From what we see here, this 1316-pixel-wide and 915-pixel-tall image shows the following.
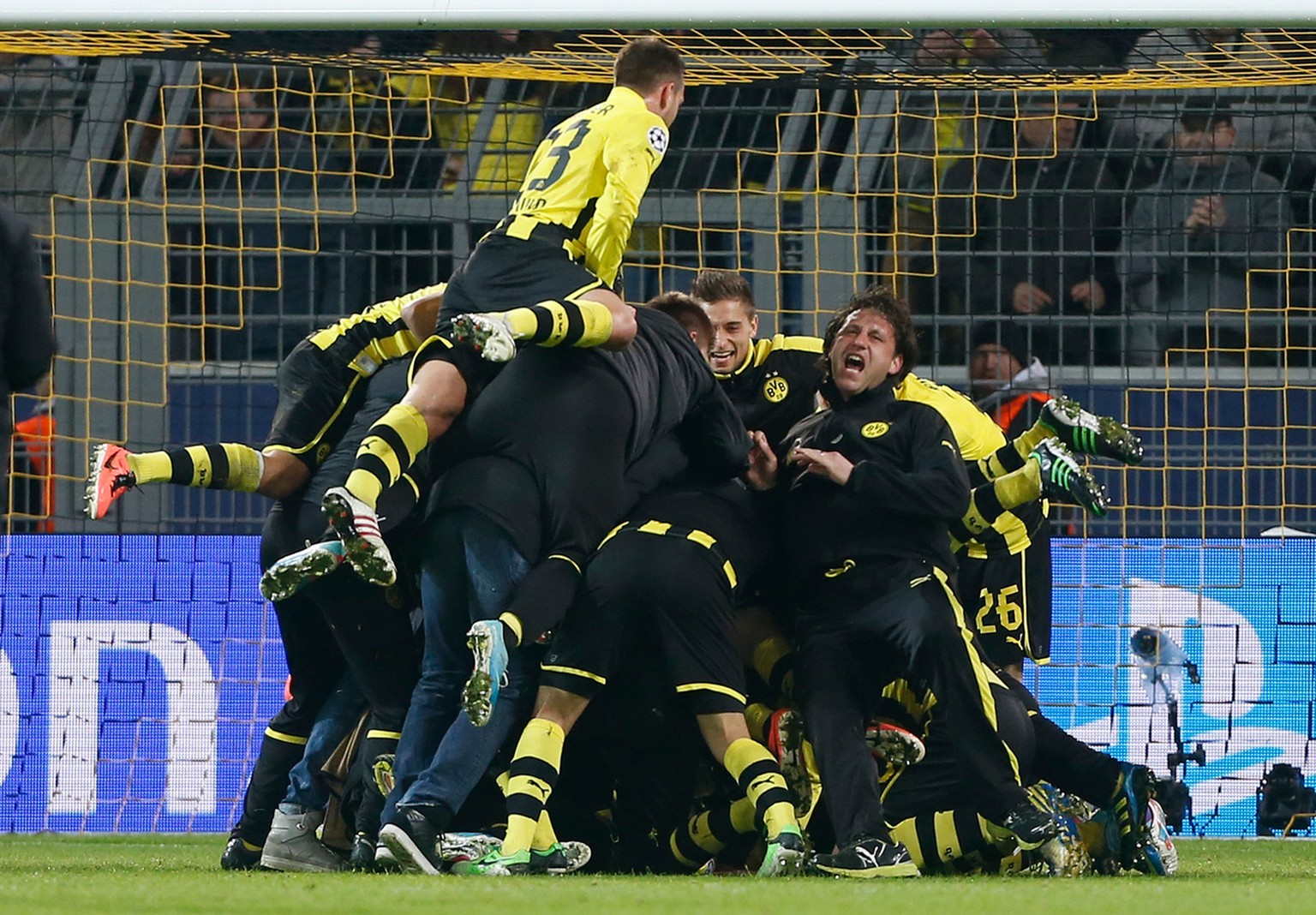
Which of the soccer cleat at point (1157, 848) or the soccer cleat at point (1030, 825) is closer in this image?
the soccer cleat at point (1030, 825)

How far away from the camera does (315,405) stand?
20.8 feet

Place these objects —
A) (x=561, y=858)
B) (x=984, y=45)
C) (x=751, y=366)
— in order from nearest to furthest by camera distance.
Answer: (x=561, y=858), (x=751, y=366), (x=984, y=45)

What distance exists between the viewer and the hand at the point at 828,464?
229 inches

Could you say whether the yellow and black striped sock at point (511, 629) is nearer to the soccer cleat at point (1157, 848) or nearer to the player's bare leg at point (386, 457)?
the player's bare leg at point (386, 457)

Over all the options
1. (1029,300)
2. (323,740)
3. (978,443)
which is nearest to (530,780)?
(323,740)

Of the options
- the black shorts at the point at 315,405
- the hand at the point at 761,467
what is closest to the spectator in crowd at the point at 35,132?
the black shorts at the point at 315,405

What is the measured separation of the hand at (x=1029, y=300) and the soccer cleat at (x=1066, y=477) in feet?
8.10

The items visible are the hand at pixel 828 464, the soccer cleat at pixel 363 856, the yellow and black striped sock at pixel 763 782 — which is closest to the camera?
the yellow and black striped sock at pixel 763 782

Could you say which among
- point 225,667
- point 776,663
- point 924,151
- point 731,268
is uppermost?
point 924,151

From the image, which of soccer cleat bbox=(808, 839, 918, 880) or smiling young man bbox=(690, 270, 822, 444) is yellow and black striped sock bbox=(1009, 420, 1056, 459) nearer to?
smiling young man bbox=(690, 270, 822, 444)

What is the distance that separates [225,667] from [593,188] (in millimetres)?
2981

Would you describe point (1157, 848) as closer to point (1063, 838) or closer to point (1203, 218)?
point (1063, 838)

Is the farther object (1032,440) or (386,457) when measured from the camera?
(1032,440)

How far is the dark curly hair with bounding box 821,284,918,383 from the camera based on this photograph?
6.21m
